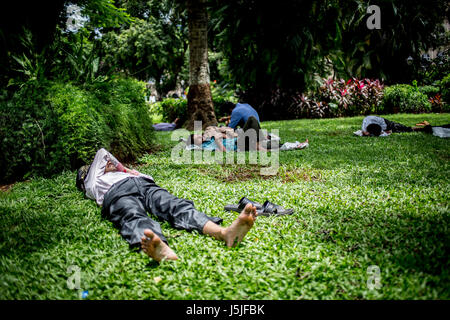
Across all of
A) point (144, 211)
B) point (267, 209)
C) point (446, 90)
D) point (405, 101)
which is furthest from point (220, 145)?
point (446, 90)

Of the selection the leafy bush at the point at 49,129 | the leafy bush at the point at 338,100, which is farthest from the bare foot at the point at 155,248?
the leafy bush at the point at 338,100

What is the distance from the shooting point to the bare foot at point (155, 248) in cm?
228

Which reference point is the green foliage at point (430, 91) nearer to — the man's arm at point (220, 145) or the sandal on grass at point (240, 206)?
the man's arm at point (220, 145)

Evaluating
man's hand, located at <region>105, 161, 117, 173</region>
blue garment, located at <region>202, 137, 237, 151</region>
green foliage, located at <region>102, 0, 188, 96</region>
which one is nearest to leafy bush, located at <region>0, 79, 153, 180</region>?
man's hand, located at <region>105, 161, 117, 173</region>

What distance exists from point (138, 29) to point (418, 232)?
28.4 meters

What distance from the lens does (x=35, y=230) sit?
3039 mm

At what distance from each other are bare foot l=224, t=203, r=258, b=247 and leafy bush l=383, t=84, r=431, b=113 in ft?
50.5

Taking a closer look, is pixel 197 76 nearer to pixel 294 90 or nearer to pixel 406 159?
pixel 406 159

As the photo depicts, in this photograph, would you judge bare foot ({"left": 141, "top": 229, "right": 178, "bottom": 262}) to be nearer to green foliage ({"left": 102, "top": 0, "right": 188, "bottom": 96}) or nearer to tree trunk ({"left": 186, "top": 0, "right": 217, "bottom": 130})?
tree trunk ({"left": 186, "top": 0, "right": 217, "bottom": 130})

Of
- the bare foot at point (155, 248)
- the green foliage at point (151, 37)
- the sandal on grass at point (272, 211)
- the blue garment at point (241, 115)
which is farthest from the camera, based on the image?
the green foliage at point (151, 37)

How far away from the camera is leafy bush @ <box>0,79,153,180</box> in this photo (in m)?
5.07

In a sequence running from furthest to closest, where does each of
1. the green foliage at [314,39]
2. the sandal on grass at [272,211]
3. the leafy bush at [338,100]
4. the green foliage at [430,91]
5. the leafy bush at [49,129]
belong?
the green foliage at [430,91] → the leafy bush at [338,100] → the green foliage at [314,39] → the leafy bush at [49,129] → the sandal on grass at [272,211]

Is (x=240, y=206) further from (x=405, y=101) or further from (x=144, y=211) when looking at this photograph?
(x=405, y=101)
